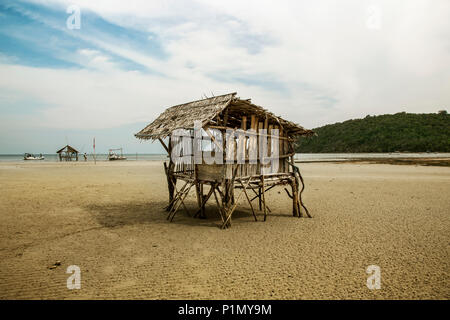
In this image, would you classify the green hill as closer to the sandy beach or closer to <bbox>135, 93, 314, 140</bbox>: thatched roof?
the sandy beach

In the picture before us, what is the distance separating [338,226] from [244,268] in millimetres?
3960

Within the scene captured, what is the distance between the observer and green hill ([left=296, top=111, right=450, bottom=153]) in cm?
5494

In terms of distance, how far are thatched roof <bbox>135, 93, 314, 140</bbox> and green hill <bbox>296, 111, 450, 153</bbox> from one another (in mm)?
56894

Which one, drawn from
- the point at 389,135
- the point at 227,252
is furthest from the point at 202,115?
the point at 389,135

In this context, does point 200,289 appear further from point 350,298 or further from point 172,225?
point 172,225

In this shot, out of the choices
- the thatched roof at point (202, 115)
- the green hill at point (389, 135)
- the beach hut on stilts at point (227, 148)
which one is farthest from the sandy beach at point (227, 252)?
the green hill at point (389, 135)

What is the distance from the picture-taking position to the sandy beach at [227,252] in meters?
4.27

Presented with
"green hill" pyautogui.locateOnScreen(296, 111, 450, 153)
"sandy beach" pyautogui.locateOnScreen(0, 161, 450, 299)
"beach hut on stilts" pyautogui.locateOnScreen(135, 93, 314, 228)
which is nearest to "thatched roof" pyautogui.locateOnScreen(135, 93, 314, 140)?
"beach hut on stilts" pyautogui.locateOnScreen(135, 93, 314, 228)

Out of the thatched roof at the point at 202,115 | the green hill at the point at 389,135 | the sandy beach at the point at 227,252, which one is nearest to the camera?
the sandy beach at the point at 227,252

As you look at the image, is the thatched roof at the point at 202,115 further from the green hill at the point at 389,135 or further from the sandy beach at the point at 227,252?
the green hill at the point at 389,135

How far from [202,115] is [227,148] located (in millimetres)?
1179

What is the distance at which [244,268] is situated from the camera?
501cm

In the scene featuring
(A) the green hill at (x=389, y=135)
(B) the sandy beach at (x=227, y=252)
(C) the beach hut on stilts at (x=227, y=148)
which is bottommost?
(B) the sandy beach at (x=227, y=252)
